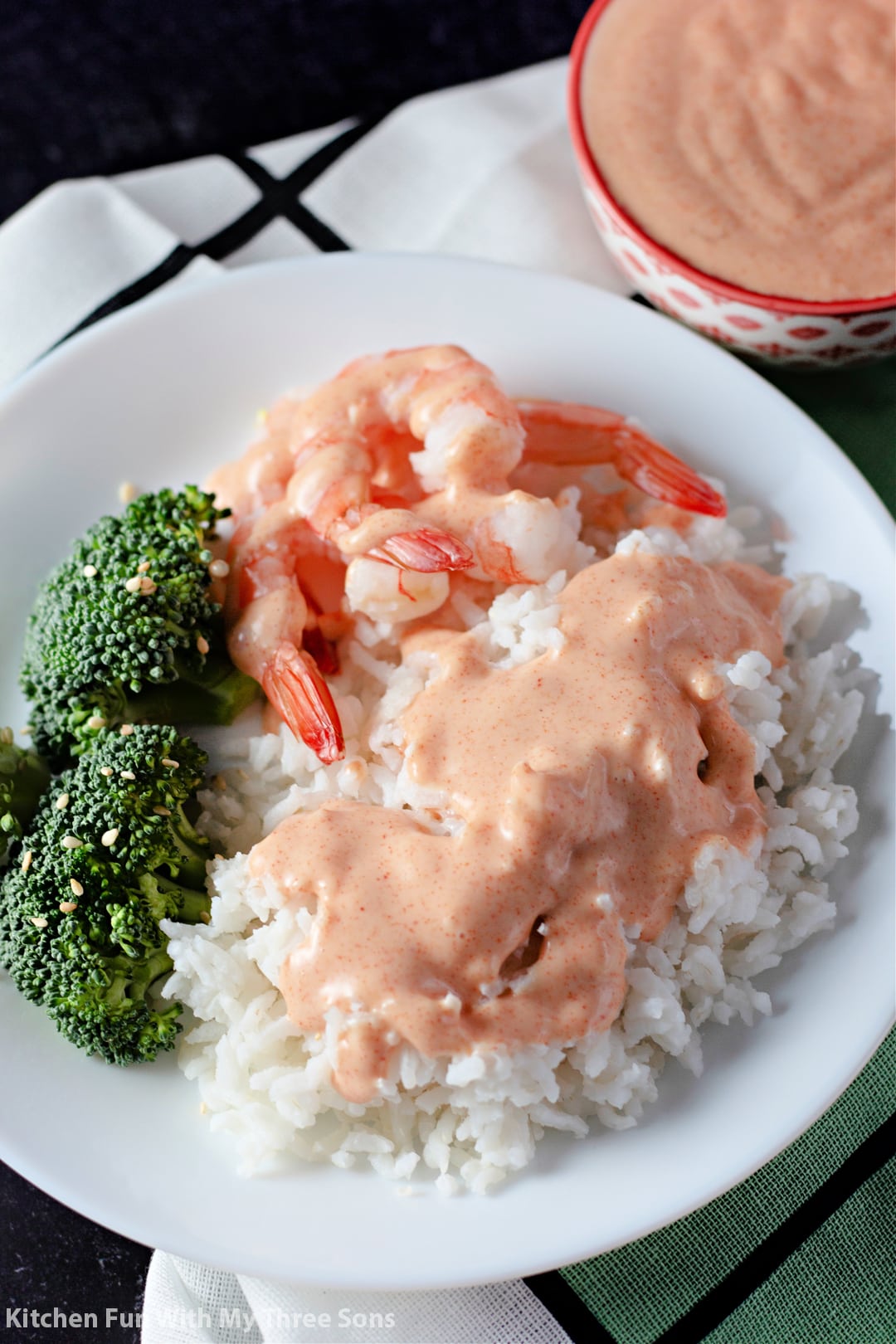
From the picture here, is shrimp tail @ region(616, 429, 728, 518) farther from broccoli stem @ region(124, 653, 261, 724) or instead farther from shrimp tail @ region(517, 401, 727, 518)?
broccoli stem @ region(124, 653, 261, 724)

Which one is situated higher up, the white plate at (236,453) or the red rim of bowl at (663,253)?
the red rim of bowl at (663,253)

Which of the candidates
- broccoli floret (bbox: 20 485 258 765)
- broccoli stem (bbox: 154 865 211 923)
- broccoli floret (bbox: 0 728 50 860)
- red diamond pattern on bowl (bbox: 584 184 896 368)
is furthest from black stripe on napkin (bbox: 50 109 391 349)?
broccoli stem (bbox: 154 865 211 923)

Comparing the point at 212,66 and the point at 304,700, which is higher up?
the point at 212,66

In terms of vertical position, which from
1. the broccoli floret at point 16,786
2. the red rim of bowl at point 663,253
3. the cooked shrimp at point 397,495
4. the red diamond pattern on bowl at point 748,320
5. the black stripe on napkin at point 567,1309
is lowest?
the black stripe on napkin at point 567,1309

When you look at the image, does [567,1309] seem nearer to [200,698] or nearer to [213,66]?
[200,698]

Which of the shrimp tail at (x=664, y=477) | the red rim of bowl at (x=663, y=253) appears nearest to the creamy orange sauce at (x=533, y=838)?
the shrimp tail at (x=664, y=477)

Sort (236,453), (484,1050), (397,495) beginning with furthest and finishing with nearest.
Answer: (236,453)
(397,495)
(484,1050)

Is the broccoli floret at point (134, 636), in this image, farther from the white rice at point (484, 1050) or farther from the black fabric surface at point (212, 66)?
the black fabric surface at point (212, 66)

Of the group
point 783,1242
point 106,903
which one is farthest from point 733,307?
point 783,1242
